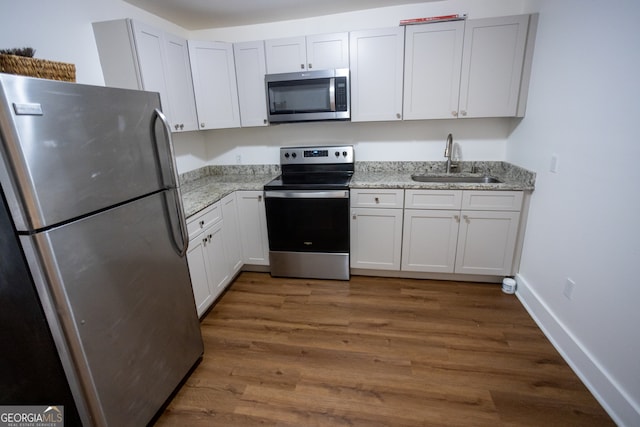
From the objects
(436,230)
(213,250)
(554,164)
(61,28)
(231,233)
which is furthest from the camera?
(231,233)

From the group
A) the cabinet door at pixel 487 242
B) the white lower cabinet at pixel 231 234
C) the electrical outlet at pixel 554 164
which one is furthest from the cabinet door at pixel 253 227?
the electrical outlet at pixel 554 164

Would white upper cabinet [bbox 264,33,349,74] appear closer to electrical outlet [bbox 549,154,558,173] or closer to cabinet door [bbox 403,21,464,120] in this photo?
cabinet door [bbox 403,21,464,120]

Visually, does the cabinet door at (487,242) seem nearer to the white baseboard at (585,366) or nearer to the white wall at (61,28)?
the white baseboard at (585,366)

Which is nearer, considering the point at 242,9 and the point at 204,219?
the point at 204,219

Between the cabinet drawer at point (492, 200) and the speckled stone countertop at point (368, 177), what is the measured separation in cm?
5

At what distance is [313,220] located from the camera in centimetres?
274

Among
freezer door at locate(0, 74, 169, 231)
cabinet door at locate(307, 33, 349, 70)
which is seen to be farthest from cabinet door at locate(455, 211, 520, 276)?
freezer door at locate(0, 74, 169, 231)

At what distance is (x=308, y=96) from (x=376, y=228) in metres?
1.36

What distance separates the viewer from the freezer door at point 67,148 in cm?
92

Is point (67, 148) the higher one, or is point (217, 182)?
point (67, 148)

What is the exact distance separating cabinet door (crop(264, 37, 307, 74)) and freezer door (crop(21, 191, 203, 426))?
178 centimetres

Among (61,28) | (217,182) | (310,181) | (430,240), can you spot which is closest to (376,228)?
(430,240)

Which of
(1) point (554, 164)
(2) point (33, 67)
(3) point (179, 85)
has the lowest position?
(1) point (554, 164)

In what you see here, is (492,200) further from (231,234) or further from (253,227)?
(231,234)
